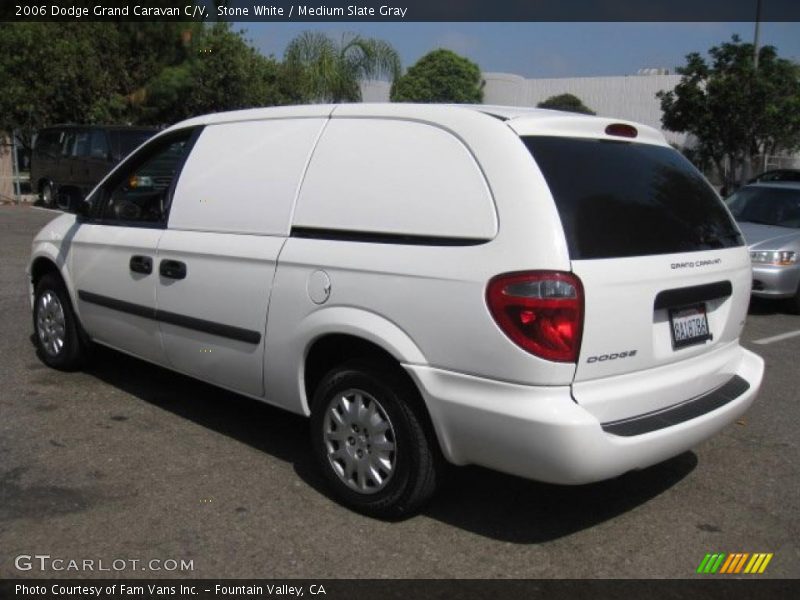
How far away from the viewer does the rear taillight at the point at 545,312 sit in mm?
3051

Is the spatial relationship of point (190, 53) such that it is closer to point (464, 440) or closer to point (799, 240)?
point (799, 240)

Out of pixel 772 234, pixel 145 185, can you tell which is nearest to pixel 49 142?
pixel 145 185

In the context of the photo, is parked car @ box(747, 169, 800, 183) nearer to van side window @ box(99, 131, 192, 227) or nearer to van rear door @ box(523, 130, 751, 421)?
van rear door @ box(523, 130, 751, 421)

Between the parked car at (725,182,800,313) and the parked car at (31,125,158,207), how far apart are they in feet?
38.1

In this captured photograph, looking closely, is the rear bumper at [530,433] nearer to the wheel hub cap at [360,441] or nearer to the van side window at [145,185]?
the wheel hub cap at [360,441]

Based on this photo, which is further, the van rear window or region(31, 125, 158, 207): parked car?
region(31, 125, 158, 207): parked car

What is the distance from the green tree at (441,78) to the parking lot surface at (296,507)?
3361 cm

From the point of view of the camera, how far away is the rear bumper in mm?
3057

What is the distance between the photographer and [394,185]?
3.52 meters

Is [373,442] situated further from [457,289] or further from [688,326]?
[688,326]

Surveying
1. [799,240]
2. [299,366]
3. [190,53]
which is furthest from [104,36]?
[299,366]
